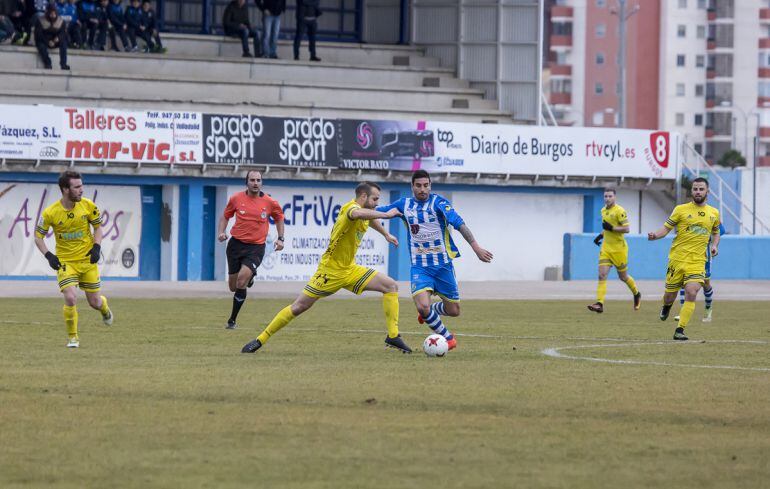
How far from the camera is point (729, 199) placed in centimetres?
5459

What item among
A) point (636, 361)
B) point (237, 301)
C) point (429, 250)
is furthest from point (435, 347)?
point (237, 301)

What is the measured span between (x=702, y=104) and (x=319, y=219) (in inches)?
3892

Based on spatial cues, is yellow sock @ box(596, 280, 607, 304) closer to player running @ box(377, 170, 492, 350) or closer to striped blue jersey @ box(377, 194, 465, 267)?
player running @ box(377, 170, 492, 350)

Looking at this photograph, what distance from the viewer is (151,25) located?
145ft

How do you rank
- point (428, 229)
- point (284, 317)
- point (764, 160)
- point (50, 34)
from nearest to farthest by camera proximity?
point (284, 317)
point (428, 229)
point (50, 34)
point (764, 160)

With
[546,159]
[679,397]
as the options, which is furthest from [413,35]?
[679,397]

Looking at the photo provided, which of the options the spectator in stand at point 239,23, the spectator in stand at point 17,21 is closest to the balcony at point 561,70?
the spectator in stand at point 239,23

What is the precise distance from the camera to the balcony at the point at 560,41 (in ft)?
445

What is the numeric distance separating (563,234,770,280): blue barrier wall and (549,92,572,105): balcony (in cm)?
9133

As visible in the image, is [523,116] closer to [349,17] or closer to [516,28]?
[516,28]

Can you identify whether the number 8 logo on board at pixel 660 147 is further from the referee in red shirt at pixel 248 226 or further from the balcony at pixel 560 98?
the balcony at pixel 560 98

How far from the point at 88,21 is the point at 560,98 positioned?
96353mm

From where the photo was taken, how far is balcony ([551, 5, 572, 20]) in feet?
442

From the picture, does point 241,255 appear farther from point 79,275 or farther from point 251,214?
point 79,275
